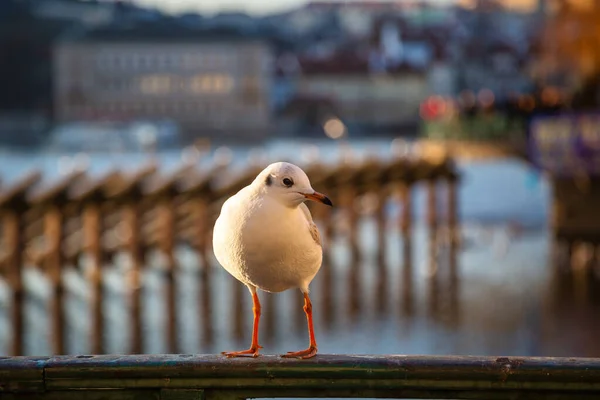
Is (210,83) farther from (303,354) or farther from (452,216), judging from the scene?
(303,354)

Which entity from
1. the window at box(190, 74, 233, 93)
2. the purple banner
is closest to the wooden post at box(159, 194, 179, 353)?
the purple banner

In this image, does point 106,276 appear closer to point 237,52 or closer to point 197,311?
point 197,311

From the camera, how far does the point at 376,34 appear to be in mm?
98688

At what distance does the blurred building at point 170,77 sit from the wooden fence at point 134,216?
67030 millimetres

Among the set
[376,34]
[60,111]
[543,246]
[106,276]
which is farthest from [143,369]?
[376,34]

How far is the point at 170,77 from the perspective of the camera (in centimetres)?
9569

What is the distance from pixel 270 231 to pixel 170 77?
94.6 metres

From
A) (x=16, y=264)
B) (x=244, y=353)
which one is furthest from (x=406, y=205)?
(x=244, y=353)

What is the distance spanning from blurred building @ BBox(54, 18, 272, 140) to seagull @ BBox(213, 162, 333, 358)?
86698 millimetres

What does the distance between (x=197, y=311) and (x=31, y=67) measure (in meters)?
73.0

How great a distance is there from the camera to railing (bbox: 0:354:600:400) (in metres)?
2.22

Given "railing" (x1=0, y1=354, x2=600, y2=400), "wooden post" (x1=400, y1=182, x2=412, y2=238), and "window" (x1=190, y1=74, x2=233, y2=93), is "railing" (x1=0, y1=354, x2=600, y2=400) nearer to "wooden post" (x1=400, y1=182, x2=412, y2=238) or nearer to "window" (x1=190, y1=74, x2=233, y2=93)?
"wooden post" (x1=400, y1=182, x2=412, y2=238)

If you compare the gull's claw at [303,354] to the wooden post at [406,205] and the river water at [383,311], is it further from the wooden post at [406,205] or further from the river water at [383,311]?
the wooden post at [406,205]

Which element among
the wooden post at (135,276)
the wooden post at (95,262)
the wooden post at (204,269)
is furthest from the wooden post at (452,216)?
the wooden post at (95,262)
